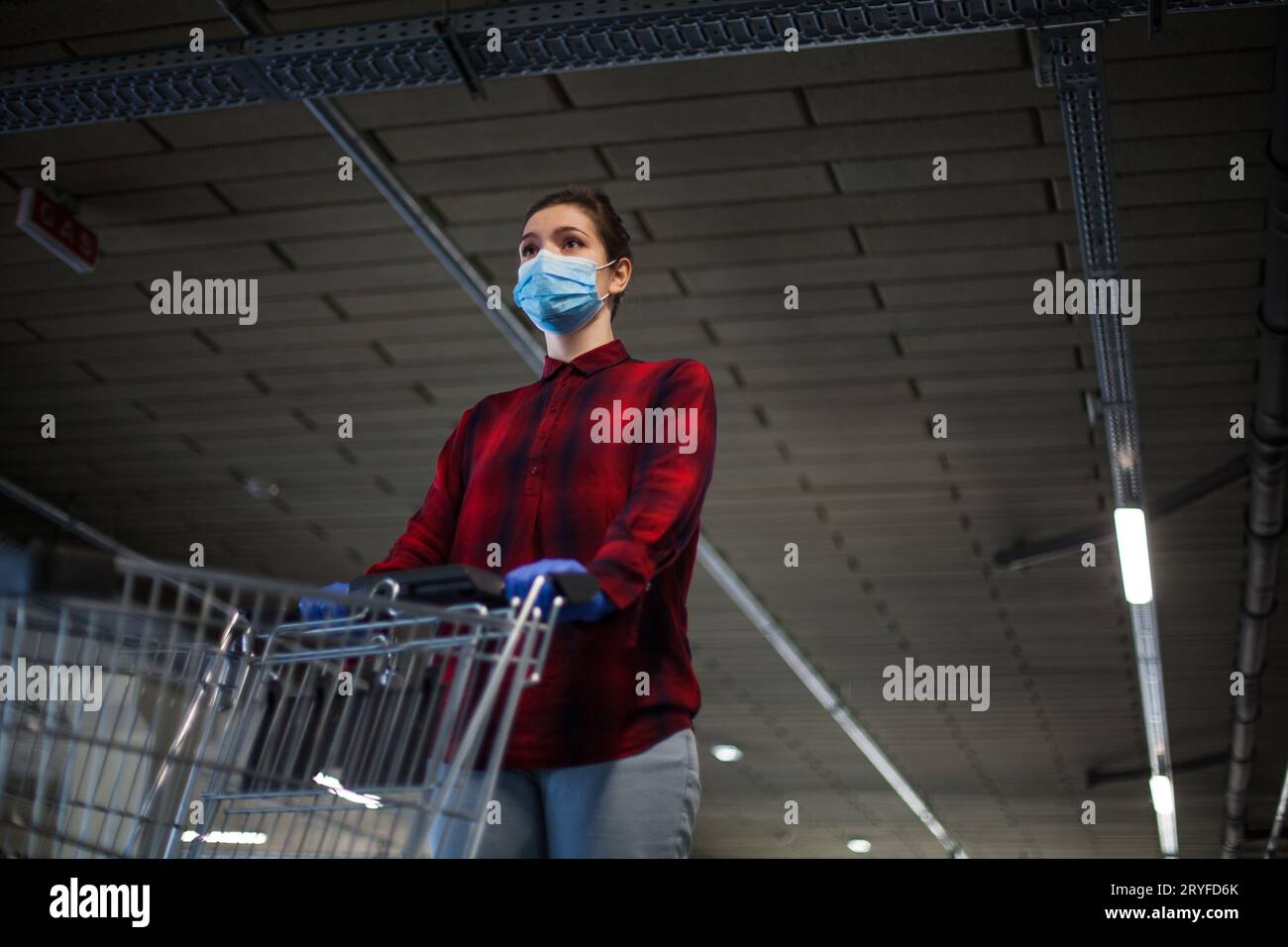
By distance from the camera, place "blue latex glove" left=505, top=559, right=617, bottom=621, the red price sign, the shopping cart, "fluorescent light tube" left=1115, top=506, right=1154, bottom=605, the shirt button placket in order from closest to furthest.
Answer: the shopping cart < "blue latex glove" left=505, top=559, right=617, bottom=621 < the shirt button placket < the red price sign < "fluorescent light tube" left=1115, top=506, right=1154, bottom=605

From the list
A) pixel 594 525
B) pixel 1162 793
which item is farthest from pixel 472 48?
pixel 1162 793

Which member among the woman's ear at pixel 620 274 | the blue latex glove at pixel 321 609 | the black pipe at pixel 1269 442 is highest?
the black pipe at pixel 1269 442

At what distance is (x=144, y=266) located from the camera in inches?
252

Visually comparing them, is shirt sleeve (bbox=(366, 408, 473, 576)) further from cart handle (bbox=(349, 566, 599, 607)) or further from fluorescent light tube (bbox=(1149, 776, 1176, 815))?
fluorescent light tube (bbox=(1149, 776, 1176, 815))

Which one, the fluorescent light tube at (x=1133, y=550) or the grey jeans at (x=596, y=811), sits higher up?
the fluorescent light tube at (x=1133, y=550)

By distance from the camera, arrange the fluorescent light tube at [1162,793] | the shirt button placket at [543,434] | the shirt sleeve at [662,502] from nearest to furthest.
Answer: the shirt sleeve at [662,502], the shirt button placket at [543,434], the fluorescent light tube at [1162,793]

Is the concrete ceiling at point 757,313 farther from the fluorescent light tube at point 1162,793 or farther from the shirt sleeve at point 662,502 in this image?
the shirt sleeve at point 662,502

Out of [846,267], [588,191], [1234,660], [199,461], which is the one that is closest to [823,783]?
[1234,660]

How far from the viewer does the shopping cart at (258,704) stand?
5.58 ft

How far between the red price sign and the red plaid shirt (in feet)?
13.3

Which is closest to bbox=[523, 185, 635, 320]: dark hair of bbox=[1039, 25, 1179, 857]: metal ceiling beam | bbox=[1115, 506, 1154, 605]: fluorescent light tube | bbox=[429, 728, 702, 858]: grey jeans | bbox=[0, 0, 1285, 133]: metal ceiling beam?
bbox=[429, 728, 702, 858]: grey jeans

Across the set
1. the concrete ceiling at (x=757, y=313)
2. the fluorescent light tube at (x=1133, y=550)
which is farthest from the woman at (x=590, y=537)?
the fluorescent light tube at (x=1133, y=550)

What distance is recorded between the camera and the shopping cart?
5.58ft
